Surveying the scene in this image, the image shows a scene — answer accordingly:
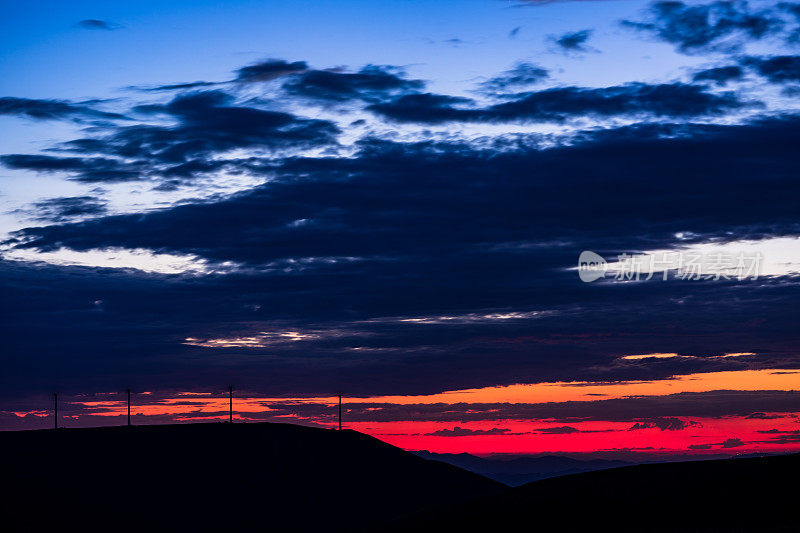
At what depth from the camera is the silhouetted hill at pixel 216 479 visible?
429ft

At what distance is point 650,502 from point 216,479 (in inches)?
3464

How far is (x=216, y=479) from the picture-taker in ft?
485

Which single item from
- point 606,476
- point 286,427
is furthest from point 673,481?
point 286,427

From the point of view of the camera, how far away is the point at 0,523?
4606 inches

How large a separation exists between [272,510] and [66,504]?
1163 inches

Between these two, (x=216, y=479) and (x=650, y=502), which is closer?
(x=650, y=502)

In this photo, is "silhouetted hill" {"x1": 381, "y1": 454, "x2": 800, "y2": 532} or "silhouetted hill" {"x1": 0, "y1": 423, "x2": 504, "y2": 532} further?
"silhouetted hill" {"x1": 0, "y1": 423, "x2": 504, "y2": 532}

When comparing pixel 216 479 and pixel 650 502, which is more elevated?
pixel 650 502

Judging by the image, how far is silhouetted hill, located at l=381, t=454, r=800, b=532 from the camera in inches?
2783

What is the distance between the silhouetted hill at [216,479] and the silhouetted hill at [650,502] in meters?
48.2

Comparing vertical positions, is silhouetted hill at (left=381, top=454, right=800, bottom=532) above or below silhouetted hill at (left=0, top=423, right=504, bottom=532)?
above

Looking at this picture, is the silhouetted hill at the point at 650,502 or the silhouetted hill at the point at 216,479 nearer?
the silhouetted hill at the point at 650,502

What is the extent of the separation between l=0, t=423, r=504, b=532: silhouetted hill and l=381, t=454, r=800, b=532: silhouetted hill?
4821 cm

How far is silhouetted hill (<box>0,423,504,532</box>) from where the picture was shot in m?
131
